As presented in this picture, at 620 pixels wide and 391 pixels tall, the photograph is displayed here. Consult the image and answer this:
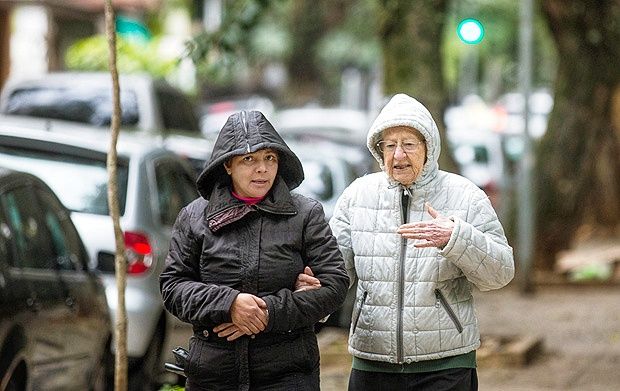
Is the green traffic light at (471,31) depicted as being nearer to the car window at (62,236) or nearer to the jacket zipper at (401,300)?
the car window at (62,236)

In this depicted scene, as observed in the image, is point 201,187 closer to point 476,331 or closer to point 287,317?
point 287,317

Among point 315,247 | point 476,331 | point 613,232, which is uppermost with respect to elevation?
point 315,247

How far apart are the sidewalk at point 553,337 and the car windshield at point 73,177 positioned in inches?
79.6

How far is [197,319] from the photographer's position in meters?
5.11

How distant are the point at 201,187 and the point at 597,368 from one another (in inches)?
276

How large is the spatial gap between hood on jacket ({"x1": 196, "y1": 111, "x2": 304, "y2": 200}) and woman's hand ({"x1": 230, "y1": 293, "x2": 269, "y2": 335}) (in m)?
0.51

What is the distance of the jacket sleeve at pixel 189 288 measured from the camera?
5066mm

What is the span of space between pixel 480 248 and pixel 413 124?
514 mm

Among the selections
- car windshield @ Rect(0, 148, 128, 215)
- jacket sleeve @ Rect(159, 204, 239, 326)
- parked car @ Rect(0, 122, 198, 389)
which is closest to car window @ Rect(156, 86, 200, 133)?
parked car @ Rect(0, 122, 198, 389)

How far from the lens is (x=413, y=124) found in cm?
549

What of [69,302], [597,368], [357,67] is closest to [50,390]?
[69,302]

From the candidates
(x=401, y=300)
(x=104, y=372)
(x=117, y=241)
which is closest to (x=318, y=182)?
(x=104, y=372)

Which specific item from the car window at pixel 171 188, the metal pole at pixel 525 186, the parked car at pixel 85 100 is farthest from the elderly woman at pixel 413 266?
the metal pole at pixel 525 186

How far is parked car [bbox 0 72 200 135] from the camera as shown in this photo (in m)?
14.9
